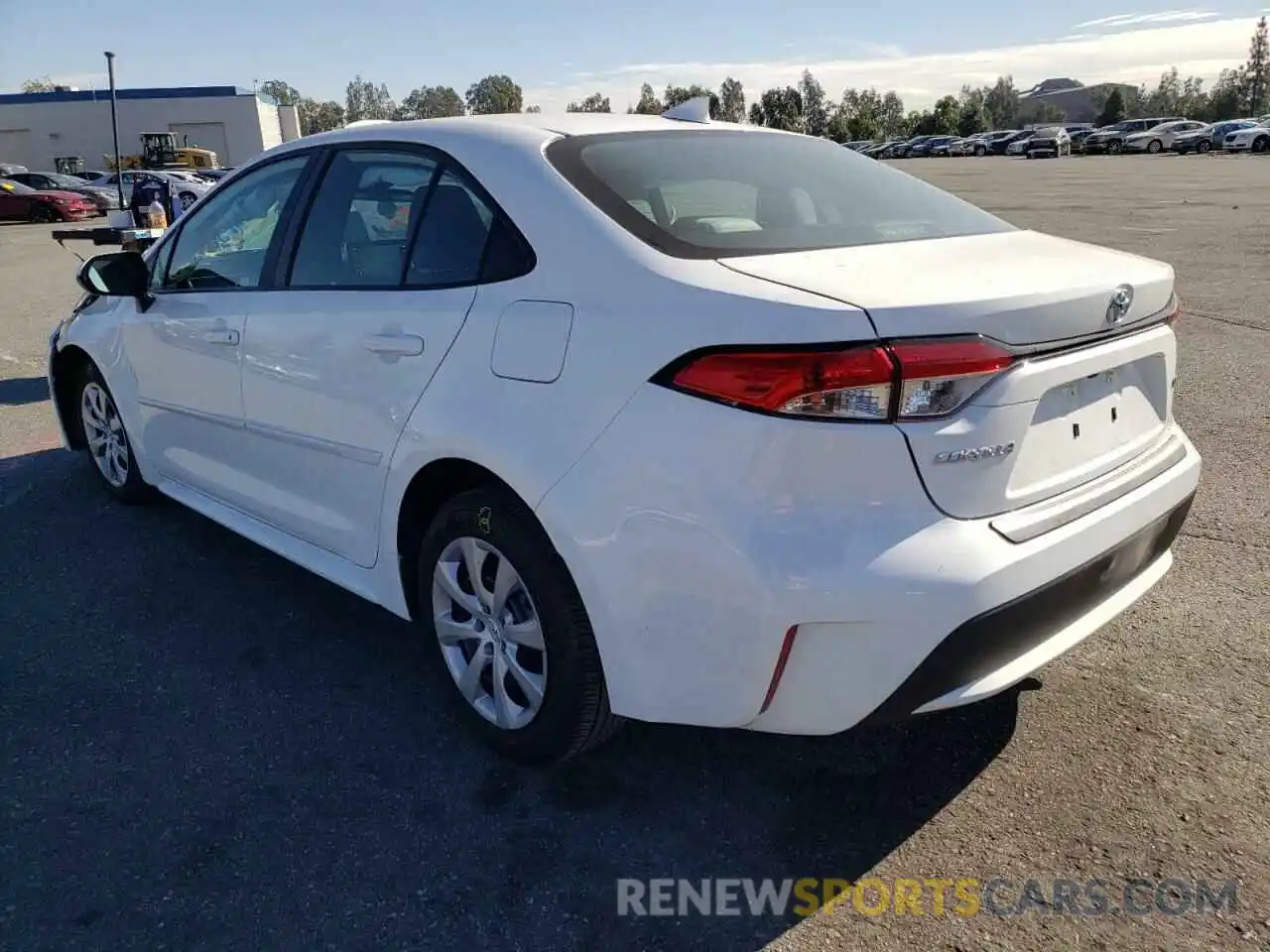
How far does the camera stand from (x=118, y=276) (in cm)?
418

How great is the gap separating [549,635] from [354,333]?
1.13 metres

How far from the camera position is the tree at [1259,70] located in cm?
9731

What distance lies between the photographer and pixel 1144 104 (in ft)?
395

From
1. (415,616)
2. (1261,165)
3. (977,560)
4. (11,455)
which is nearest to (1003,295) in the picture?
(977,560)

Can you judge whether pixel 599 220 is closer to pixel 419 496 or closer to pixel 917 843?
pixel 419 496

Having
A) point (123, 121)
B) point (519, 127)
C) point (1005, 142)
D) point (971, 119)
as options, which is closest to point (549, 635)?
point (519, 127)

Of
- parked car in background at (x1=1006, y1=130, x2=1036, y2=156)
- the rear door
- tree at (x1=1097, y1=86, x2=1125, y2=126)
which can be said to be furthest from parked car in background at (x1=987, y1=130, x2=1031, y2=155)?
the rear door

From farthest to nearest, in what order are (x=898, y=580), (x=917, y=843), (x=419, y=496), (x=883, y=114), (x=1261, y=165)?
1. (x=883, y=114)
2. (x=1261, y=165)
3. (x=419, y=496)
4. (x=917, y=843)
5. (x=898, y=580)

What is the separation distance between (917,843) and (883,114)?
422 feet

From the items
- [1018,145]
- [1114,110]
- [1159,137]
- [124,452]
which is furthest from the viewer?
[1114,110]

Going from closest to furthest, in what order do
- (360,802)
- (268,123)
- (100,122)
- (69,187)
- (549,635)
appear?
(549,635)
(360,802)
(69,187)
(100,122)
(268,123)

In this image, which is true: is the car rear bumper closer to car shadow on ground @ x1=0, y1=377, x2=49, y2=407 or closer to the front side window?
the front side window

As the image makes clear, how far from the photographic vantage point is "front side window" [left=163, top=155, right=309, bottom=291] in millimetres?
3615

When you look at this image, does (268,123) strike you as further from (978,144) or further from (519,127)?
(519,127)
